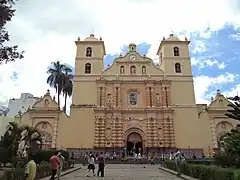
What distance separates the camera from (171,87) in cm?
3691

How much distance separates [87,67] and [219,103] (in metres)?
Result: 18.6

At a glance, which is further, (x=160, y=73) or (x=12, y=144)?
(x=160, y=73)

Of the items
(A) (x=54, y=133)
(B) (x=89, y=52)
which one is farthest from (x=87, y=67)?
(A) (x=54, y=133)

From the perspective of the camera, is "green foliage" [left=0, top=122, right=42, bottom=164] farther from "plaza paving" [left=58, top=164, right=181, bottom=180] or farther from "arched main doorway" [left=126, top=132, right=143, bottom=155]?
"arched main doorway" [left=126, top=132, right=143, bottom=155]

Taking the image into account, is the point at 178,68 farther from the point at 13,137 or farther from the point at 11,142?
the point at 11,142

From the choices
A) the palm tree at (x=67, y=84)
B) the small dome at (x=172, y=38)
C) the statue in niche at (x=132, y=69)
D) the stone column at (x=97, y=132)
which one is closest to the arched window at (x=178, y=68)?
the small dome at (x=172, y=38)

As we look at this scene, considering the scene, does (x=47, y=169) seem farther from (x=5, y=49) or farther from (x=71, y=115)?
(x=71, y=115)

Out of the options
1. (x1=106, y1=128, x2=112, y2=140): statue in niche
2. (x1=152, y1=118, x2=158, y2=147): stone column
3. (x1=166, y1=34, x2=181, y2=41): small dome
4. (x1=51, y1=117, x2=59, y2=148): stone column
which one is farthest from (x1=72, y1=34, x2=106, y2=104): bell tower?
(x1=166, y1=34, x2=181, y2=41): small dome

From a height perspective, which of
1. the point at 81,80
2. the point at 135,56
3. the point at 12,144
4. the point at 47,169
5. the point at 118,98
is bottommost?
the point at 47,169

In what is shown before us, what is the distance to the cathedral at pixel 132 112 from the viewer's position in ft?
112

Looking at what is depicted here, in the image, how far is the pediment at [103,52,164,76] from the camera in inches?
1496

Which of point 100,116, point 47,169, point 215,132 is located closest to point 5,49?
point 47,169

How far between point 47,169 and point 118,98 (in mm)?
22069

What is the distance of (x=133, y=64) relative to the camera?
38.4 metres
